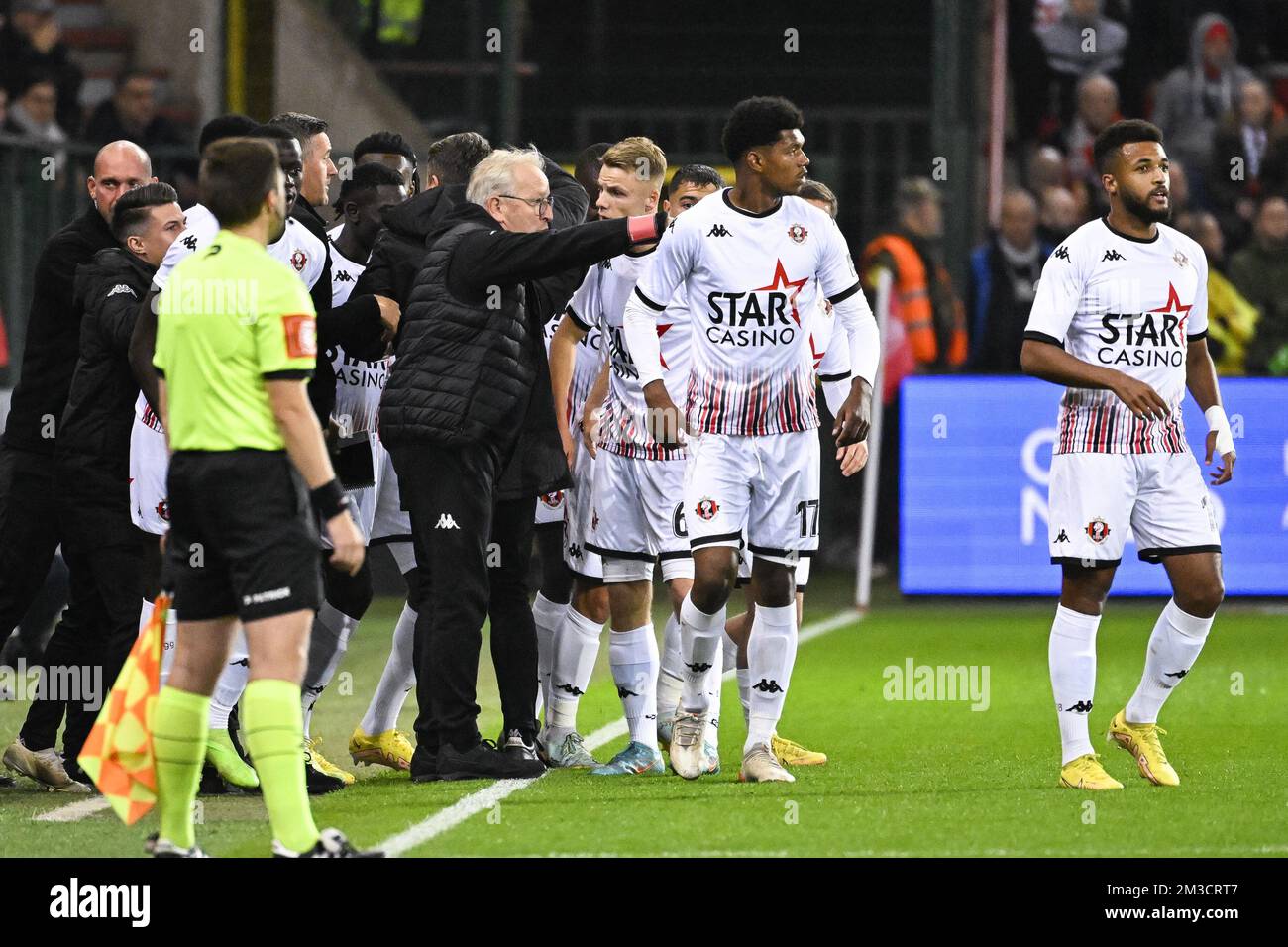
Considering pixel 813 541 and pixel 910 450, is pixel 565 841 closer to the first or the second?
pixel 813 541

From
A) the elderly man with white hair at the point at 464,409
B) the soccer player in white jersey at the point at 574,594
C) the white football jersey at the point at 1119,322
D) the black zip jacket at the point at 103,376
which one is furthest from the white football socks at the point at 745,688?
the black zip jacket at the point at 103,376

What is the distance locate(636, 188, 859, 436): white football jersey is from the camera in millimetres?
7742

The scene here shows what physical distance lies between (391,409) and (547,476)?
26.1 inches

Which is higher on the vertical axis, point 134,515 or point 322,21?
point 322,21

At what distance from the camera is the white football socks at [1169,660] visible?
7824 millimetres

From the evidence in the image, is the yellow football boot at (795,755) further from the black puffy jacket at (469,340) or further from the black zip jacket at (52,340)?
the black zip jacket at (52,340)

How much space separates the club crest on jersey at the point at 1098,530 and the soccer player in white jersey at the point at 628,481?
1620 millimetres

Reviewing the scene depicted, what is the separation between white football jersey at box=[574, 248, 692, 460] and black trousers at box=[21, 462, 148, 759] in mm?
1786

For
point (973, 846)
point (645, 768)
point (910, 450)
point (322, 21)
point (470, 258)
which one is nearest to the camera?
point (973, 846)

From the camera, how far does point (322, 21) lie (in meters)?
18.7

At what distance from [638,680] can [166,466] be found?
6.28ft
